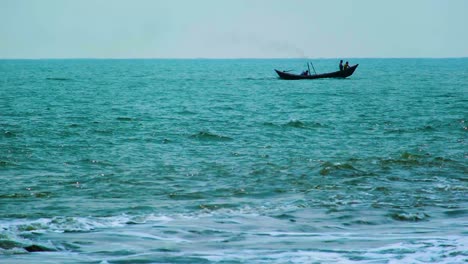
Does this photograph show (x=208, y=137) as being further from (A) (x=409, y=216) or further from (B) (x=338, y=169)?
(A) (x=409, y=216)

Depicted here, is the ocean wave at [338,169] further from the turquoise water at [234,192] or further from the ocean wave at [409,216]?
the ocean wave at [409,216]

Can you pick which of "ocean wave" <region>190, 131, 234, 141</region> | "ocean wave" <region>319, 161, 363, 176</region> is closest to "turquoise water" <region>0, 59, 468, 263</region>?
"ocean wave" <region>319, 161, 363, 176</region>

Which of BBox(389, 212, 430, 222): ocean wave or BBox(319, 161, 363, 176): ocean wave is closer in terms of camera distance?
BBox(389, 212, 430, 222): ocean wave

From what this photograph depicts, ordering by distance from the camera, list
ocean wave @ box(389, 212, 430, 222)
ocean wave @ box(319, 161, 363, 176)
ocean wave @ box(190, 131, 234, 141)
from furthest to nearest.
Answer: ocean wave @ box(190, 131, 234, 141) < ocean wave @ box(319, 161, 363, 176) < ocean wave @ box(389, 212, 430, 222)

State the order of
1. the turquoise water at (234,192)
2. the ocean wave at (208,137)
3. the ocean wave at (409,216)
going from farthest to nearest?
the ocean wave at (208,137) → the ocean wave at (409,216) → the turquoise water at (234,192)

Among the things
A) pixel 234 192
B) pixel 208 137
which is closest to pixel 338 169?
pixel 234 192

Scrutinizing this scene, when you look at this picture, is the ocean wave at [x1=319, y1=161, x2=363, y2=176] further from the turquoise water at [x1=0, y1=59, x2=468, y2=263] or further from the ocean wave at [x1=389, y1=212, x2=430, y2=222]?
the ocean wave at [x1=389, y1=212, x2=430, y2=222]

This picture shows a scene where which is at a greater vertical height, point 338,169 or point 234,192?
point 338,169

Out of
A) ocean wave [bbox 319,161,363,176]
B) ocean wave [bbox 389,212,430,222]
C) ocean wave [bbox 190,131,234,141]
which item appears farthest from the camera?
ocean wave [bbox 190,131,234,141]

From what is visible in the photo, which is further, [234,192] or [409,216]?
[234,192]

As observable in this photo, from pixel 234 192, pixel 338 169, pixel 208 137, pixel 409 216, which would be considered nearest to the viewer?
pixel 409 216

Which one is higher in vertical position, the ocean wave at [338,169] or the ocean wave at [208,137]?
the ocean wave at [338,169]

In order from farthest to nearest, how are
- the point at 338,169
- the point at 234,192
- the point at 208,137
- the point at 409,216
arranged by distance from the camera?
the point at 208,137 < the point at 338,169 < the point at 234,192 < the point at 409,216

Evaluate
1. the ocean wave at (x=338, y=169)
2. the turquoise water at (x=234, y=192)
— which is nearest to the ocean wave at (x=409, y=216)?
the turquoise water at (x=234, y=192)
